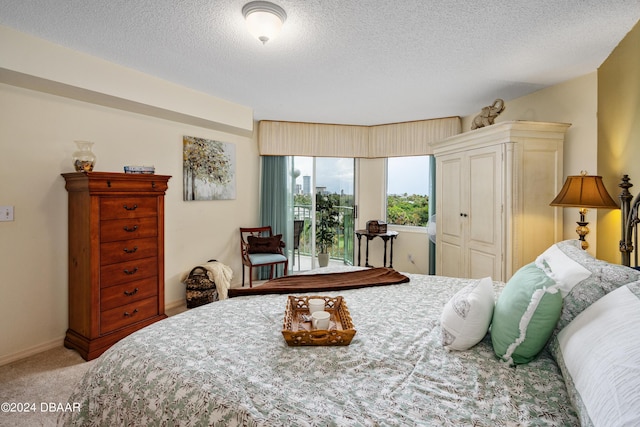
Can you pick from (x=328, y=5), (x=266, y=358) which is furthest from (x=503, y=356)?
(x=328, y=5)

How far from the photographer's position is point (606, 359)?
2.92 feet

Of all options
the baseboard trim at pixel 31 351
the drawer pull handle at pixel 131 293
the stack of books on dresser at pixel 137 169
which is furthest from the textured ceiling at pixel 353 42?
the baseboard trim at pixel 31 351

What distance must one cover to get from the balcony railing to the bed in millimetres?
3710

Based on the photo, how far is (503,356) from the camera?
1249mm

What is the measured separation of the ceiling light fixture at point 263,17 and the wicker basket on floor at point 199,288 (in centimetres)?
271

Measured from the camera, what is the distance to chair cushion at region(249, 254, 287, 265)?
13.6 feet

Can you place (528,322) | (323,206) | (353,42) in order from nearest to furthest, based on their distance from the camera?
(528,322) → (353,42) → (323,206)

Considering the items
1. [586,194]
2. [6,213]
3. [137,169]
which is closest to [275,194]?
[137,169]

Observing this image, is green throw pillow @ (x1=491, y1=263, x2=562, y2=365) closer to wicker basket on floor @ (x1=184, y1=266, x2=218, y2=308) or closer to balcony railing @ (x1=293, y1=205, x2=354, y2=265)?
wicker basket on floor @ (x1=184, y1=266, x2=218, y2=308)

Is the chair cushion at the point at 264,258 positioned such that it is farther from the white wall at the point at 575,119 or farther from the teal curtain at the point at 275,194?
the white wall at the point at 575,119

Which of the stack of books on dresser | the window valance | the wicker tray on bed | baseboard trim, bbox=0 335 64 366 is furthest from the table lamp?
baseboard trim, bbox=0 335 64 366

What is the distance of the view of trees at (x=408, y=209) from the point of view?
4.96 metres

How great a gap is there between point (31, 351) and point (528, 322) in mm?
3484

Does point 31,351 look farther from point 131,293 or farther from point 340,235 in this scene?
point 340,235
